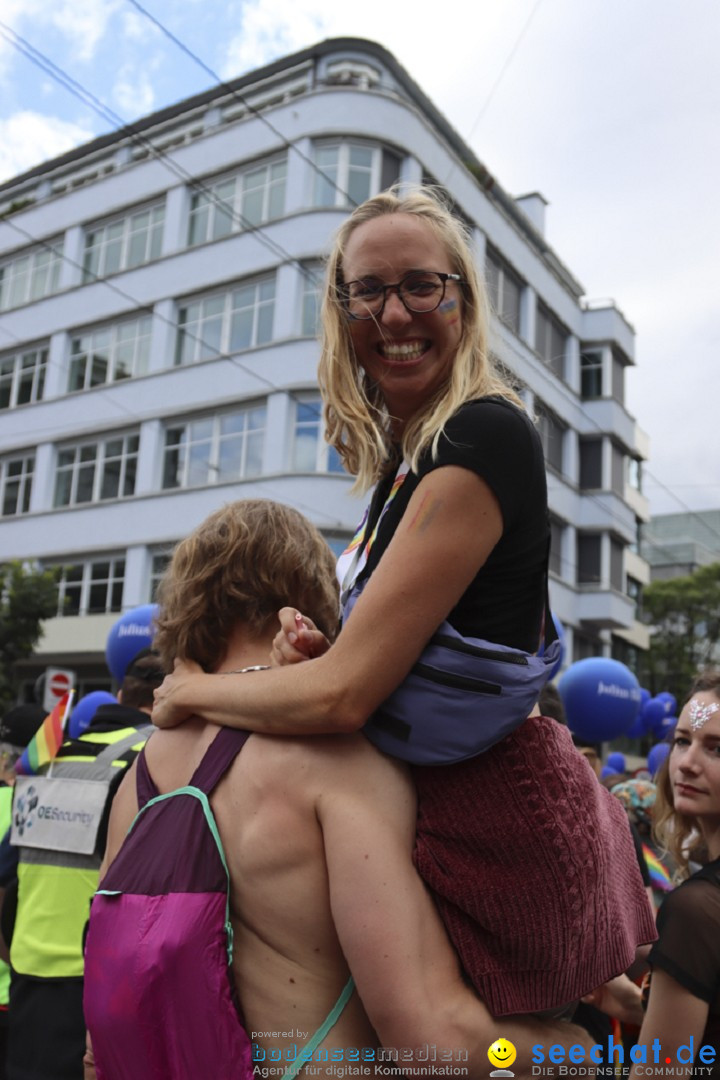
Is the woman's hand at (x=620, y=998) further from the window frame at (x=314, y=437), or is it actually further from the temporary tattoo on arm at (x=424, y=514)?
the window frame at (x=314, y=437)

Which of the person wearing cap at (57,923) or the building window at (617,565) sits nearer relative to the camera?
the person wearing cap at (57,923)

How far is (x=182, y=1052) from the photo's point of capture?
4.98 ft

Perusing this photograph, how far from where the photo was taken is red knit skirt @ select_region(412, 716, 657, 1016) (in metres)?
1.50

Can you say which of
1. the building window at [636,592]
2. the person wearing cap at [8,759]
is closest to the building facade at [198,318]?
the building window at [636,592]

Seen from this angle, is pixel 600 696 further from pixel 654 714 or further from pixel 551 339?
pixel 551 339

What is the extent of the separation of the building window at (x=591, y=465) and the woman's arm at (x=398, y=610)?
30.9 meters

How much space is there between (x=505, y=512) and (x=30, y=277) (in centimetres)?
2984

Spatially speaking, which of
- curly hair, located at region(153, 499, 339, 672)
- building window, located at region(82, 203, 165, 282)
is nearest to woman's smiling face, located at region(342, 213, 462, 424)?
curly hair, located at region(153, 499, 339, 672)

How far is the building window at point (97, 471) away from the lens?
83.4ft

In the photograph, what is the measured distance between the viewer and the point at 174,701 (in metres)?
1.85

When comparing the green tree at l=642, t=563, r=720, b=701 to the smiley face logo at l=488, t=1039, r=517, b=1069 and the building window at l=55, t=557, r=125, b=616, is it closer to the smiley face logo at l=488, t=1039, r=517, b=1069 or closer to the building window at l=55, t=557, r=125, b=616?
the building window at l=55, t=557, r=125, b=616

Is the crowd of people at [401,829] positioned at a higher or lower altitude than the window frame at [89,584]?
lower

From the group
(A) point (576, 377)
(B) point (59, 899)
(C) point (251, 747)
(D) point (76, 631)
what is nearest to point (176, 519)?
(D) point (76, 631)

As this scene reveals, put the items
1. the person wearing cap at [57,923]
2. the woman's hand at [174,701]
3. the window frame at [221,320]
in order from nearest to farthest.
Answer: the woman's hand at [174,701] → the person wearing cap at [57,923] → the window frame at [221,320]
